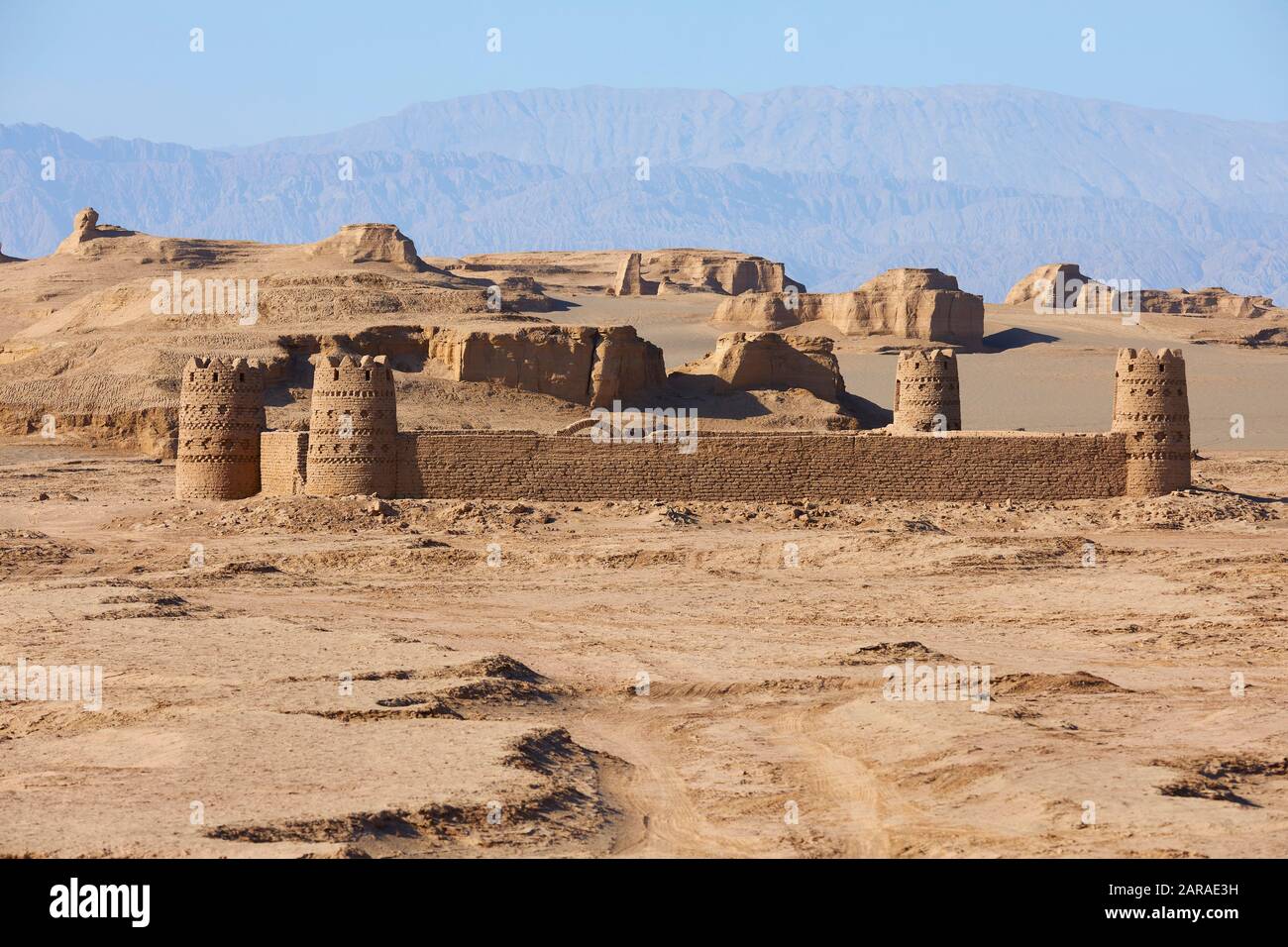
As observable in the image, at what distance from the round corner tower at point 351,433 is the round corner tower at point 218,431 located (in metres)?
1.92

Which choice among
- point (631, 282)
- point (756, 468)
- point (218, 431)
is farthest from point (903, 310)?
point (218, 431)

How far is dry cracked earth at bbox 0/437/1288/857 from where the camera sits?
11711 mm

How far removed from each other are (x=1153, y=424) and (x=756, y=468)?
20.3 feet

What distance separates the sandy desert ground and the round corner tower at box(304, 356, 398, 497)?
575mm

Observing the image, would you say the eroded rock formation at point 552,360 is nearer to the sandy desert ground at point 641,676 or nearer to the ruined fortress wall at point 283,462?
the sandy desert ground at point 641,676

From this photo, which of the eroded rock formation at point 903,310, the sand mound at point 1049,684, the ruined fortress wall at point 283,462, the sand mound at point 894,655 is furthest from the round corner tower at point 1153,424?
the eroded rock formation at point 903,310

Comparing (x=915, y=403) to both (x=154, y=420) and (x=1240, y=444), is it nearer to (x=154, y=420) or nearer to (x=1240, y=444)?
(x=154, y=420)

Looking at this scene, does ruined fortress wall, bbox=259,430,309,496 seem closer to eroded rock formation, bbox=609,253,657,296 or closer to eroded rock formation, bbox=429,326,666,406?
eroded rock formation, bbox=429,326,666,406

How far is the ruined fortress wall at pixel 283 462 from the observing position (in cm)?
2741

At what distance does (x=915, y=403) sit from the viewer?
32.0 meters

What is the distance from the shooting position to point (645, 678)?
17250mm

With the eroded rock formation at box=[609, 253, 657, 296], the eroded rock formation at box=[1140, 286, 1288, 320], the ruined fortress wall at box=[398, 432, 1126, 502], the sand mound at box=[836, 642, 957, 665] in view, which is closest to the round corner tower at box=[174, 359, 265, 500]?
the ruined fortress wall at box=[398, 432, 1126, 502]

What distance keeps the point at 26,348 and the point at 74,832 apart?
4216 centimetres
